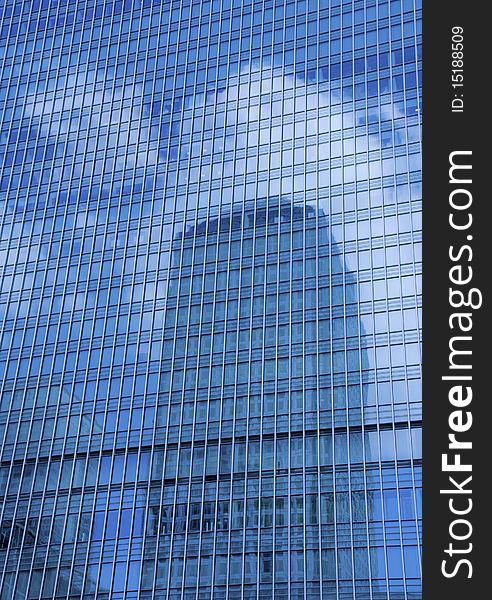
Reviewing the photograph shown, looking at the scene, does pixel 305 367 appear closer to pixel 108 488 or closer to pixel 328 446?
pixel 328 446

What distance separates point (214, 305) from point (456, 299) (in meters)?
47.6

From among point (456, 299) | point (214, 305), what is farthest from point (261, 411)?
point (456, 299)

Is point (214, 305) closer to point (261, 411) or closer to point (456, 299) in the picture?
point (261, 411)

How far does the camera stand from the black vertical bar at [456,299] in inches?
987

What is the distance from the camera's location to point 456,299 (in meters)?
28.7

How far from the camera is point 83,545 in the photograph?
6688 cm

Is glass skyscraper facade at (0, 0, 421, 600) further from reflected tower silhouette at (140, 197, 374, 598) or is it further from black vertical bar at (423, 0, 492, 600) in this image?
black vertical bar at (423, 0, 492, 600)

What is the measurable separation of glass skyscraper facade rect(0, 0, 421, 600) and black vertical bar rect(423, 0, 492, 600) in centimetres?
3367

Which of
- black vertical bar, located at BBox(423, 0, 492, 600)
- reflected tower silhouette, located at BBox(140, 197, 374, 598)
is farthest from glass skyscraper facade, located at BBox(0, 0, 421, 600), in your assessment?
black vertical bar, located at BBox(423, 0, 492, 600)

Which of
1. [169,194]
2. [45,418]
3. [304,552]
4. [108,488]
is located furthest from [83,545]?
[169,194]

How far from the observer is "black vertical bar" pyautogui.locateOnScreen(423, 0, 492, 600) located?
25.1 meters

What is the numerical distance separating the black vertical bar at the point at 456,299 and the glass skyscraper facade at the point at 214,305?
3367cm

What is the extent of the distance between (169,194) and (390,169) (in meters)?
21.2

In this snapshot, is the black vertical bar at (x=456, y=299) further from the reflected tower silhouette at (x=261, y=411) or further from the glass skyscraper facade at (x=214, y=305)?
the reflected tower silhouette at (x=261, y=411)
